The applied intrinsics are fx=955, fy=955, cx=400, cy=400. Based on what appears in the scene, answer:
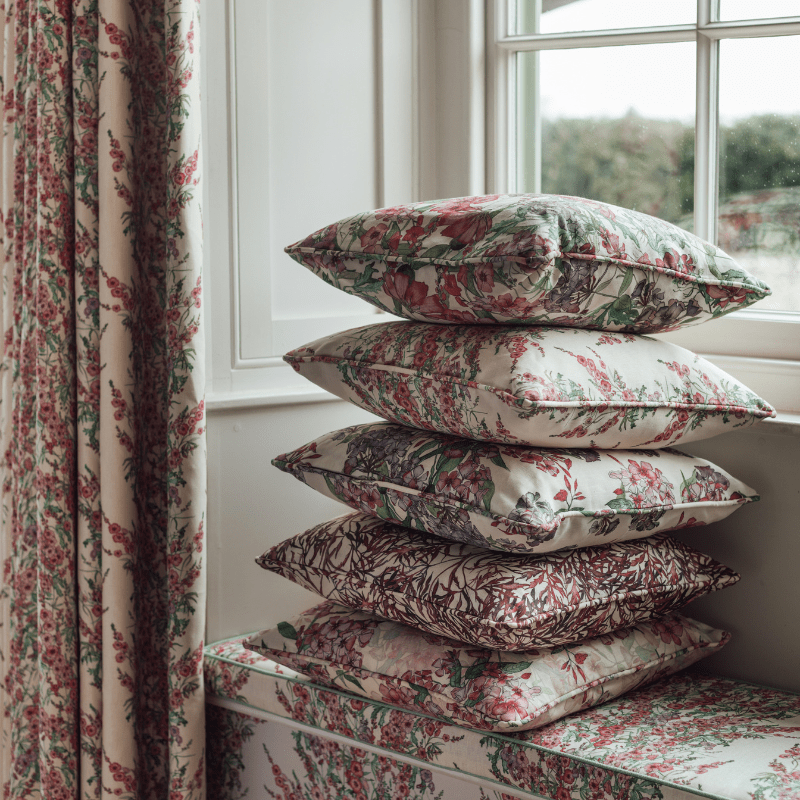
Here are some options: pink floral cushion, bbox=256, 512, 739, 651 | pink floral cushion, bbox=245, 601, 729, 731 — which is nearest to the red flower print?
pink floral cushion, bbox=256, 512, 739, 651

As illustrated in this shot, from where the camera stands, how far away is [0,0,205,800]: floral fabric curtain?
4.41 feet

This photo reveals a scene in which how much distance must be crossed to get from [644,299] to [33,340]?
0.90 meters

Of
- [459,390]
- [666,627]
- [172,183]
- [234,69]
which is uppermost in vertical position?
[234,69]

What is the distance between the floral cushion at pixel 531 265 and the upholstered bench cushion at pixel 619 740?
50cm

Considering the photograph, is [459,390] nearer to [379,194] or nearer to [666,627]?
[666,627]

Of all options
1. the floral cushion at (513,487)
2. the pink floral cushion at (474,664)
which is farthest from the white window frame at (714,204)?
the pink floral cushion at (474,664)

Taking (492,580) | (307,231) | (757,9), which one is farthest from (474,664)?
(757,9)

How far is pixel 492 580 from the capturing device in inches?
44.6

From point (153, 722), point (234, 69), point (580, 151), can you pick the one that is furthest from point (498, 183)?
point (153, 722)

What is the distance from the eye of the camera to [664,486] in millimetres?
1228

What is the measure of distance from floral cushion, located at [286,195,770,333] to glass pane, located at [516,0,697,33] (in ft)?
1.62

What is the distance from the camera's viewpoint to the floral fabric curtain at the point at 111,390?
1345 millimetres

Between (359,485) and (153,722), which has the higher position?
(359,485)

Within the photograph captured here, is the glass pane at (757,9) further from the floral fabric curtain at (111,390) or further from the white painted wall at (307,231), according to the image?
the floral fabric curtain at (111,390)
